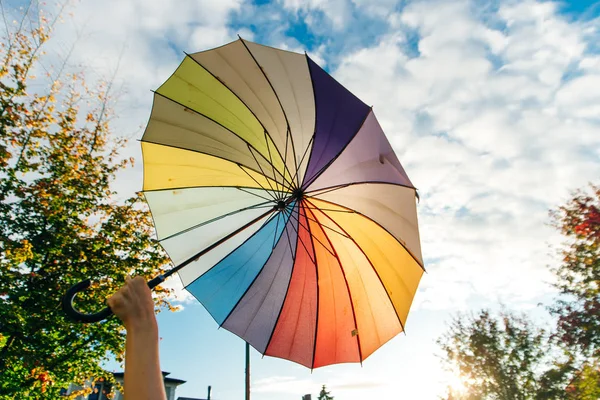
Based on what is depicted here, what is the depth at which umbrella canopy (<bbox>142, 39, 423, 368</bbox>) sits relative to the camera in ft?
11.5

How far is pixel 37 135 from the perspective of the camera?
39.2 feet

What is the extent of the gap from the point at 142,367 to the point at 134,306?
9.2 inches

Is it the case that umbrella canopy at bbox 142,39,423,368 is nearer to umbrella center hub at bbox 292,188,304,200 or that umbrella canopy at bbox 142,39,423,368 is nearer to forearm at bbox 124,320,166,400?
umbrella center hub at bbox 292,188,304,200

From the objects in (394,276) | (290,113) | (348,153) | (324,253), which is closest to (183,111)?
(290,113)

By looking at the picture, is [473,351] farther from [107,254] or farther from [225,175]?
[225,175]

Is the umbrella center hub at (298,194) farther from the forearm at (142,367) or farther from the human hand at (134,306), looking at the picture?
the forearm at (142,367)

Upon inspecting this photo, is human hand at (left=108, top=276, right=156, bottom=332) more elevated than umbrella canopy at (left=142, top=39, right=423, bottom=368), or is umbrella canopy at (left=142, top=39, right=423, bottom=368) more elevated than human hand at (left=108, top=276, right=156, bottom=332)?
umbrella canopy at (left=142, top=39, right=423, bottom=368)

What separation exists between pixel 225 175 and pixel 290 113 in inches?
44.3

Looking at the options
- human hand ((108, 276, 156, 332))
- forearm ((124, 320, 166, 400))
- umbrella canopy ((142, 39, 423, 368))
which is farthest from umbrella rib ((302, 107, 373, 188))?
forearm ((124, 320, 166, 400))

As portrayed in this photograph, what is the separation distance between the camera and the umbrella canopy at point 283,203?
3.52 metres

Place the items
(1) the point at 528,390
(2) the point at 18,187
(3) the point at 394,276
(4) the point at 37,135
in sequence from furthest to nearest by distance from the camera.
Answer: (1) the point at 528,390 → (4) the point at 37,135 → (2) the point at 18,187 → (3) the point at 394,276

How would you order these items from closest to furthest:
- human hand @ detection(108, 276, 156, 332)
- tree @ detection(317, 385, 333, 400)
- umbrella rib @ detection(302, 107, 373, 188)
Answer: human hand @ detection(108, 276, 156, 332) → umbrella rib @ detection(302, 107, 373, 188) → tree @ detection(317, 385, 333, 400)

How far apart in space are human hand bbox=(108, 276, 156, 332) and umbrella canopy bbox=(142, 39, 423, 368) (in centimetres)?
237

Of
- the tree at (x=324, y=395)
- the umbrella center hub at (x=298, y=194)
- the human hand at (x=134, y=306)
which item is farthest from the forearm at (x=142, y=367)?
the tree at (x=324, y=395)
